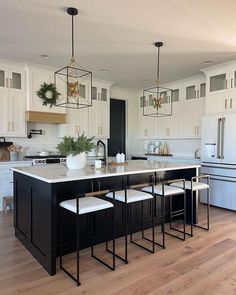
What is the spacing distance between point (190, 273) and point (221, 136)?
287 centimetres

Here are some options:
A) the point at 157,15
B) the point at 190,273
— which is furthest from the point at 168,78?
the point at 190,273

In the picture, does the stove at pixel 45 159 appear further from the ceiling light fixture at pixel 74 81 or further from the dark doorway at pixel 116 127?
the dark doorway at pixel 116 127

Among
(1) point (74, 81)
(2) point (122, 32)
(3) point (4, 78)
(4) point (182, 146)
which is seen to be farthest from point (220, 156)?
(3) point (4, 78)

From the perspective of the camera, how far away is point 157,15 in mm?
2883

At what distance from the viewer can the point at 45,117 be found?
5012 mm

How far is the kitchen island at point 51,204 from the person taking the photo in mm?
2326

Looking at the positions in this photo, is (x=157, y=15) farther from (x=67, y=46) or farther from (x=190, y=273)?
(x=190, y=273)

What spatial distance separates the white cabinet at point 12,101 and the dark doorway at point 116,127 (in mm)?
2629

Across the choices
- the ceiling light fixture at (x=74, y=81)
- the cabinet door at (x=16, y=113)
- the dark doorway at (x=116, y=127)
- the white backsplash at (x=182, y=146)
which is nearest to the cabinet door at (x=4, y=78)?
the cabinet door at (x=16, y=113)

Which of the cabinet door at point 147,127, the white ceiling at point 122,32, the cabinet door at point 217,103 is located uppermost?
the white ceiling at point 122,32

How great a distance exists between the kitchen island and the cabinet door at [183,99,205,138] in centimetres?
253

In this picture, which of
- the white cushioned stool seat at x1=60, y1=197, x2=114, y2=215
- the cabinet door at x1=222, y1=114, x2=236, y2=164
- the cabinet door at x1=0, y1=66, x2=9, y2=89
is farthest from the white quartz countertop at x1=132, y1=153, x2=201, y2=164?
the cabinet door at x1=0, y1=66, x2=9, y2=89

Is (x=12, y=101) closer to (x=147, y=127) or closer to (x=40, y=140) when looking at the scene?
(x=40, y=140)

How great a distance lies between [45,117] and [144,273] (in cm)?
370
